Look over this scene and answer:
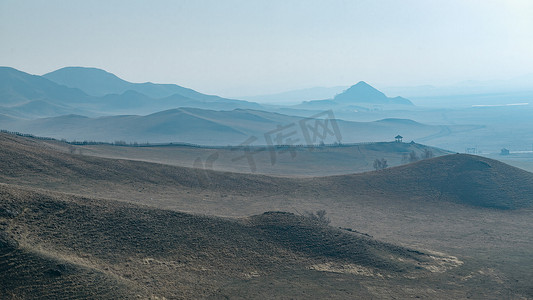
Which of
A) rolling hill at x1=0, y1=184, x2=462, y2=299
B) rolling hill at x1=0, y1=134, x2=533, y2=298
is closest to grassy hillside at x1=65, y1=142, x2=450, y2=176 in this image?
rolling hill at x1=0, y1=134, x2=533, y2=298

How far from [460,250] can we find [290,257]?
17671 millimetres

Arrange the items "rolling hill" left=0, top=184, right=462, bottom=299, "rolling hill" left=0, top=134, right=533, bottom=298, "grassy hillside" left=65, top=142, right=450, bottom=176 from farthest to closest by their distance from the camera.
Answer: "grassy hillside" left=65, top=142, right=450, bottom=176 < "rolling hill" left=0, top=134, right=533, bottom=298 < "rolling hill" left=0, top=184, right=462, bottom=299

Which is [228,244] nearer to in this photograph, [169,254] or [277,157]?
[169,254]

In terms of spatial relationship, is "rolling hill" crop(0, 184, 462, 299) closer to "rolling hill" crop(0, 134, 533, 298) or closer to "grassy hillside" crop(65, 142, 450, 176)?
"rolling hill" crop(0, 134, 533, 298)

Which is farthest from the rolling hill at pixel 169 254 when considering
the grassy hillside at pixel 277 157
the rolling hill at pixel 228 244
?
the grassy hillside at pixel 277 157

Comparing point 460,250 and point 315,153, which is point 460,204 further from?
point 315,153

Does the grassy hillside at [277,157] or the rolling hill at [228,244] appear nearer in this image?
the rolling hill at [228,244]

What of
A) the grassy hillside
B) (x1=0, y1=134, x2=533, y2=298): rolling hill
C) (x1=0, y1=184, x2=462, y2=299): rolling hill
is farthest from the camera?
the grassy hillside

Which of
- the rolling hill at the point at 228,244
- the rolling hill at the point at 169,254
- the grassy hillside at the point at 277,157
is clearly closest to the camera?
the rolling hill at the point at 169,254

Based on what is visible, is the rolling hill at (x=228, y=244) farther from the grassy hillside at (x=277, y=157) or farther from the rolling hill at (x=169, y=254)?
the grassy hillside at (x=277, y=157)

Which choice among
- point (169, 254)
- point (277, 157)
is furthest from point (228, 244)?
point (277, 157)

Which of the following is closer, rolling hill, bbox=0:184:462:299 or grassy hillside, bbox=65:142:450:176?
rolling hill, bbox=0:184:462:299

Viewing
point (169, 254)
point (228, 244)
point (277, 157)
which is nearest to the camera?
point (169, 254)

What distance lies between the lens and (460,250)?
40.7m
